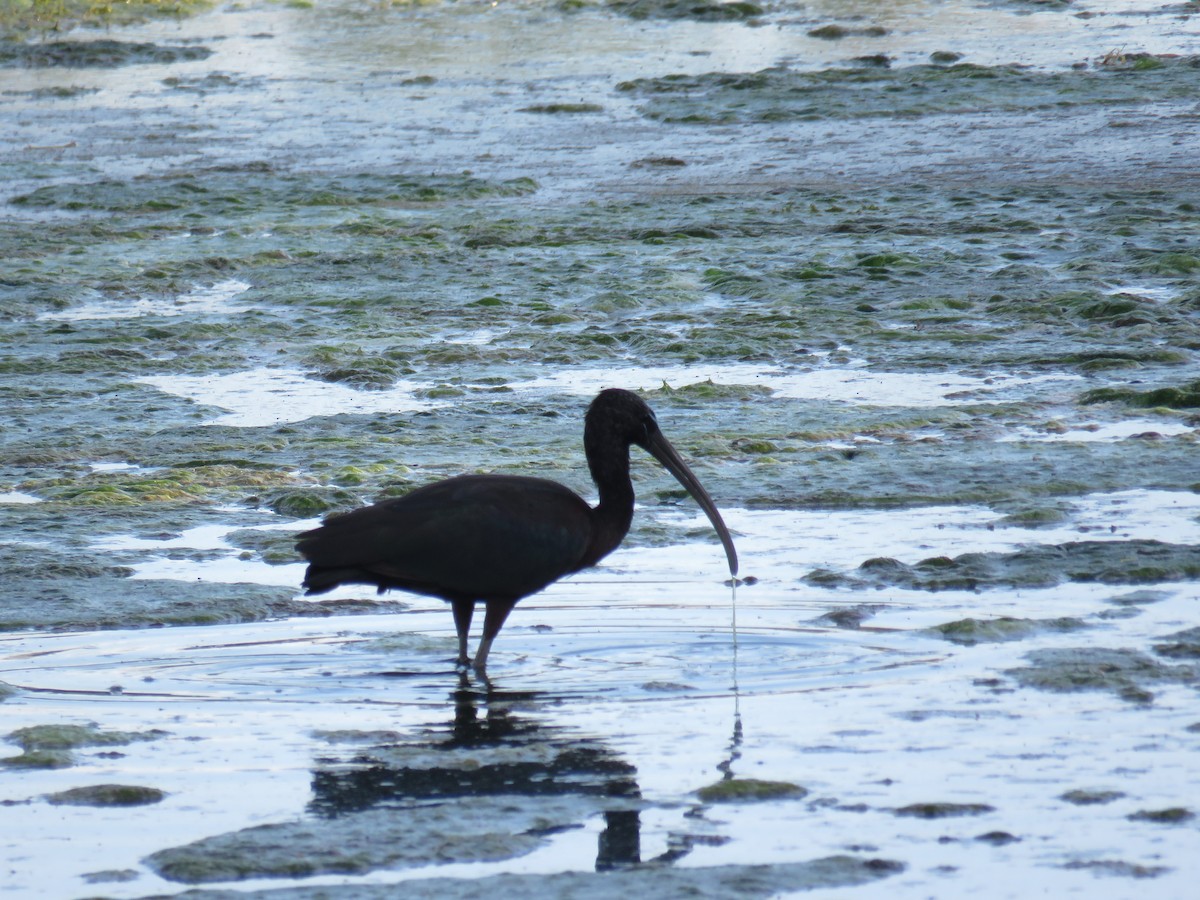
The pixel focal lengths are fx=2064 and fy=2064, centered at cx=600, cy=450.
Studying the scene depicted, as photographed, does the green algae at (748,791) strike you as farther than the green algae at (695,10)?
No

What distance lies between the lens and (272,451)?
28.8 feet

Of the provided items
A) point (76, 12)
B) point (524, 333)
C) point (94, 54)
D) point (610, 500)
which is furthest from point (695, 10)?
point (610, 500)

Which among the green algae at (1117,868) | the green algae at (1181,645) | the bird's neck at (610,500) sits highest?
the bird's neck at (610,500)

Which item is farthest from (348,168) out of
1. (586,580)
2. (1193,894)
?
(1193,894)

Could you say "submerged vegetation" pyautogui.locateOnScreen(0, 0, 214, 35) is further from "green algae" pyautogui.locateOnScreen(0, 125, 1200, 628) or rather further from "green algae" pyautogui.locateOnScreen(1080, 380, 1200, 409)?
"green algae" pyautogui.locateOnScreen(1080, 380, 1200, 409)

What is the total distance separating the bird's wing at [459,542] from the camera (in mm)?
5930

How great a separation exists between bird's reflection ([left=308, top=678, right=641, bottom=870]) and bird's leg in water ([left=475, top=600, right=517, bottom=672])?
0.35 metres

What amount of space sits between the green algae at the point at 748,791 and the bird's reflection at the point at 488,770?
173 millimetres

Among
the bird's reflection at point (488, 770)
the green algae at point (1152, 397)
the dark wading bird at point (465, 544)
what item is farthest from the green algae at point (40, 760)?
the green algae at point (1152, 397)

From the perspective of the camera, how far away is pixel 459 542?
19.6 feet

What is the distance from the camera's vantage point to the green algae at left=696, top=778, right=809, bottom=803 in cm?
472

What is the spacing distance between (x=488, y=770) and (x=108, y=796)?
0.91 meters

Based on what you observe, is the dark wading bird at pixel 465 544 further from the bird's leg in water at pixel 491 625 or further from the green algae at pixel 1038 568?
the green algae at pixel 1038 568

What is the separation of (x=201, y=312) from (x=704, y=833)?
8001 mm
